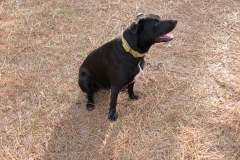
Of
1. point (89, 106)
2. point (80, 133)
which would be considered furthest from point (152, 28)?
point (80, 133)

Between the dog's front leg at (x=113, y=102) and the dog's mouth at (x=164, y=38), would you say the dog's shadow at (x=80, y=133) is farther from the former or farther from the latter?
the dog's mouth at (x=164, y=38)

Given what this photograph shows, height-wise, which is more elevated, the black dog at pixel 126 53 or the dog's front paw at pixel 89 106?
the black dog at pixel 126 53

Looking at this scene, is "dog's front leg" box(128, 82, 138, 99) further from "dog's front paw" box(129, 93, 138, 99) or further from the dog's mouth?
the dog's mouth

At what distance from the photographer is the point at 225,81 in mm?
4262

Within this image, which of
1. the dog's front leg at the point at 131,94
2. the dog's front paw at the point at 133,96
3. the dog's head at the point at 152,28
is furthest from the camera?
the dog's front paw at the point at 133,96

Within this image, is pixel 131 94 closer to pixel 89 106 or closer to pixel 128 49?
pixel 89 106

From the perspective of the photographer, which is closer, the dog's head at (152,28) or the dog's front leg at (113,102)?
the dog's head at (152,28)

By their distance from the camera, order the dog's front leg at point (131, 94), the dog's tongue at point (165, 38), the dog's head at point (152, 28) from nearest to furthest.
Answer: the dog's head at point (152, 28)
the dog's tongue at point (165, 38)
the dog's front leg at point (131, 94)

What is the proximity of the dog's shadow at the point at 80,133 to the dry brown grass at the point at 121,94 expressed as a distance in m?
0.01

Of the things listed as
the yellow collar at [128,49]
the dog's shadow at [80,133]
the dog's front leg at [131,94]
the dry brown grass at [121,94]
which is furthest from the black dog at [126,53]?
the dry brown grass at [121,94]

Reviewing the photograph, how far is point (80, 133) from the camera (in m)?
3.70

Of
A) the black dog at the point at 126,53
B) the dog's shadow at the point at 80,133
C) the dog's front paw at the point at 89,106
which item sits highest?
the black dog at the point at 126,53

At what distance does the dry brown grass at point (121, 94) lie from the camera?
3.54 meters

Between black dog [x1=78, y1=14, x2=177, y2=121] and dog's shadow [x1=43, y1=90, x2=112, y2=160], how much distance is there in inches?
9.7
